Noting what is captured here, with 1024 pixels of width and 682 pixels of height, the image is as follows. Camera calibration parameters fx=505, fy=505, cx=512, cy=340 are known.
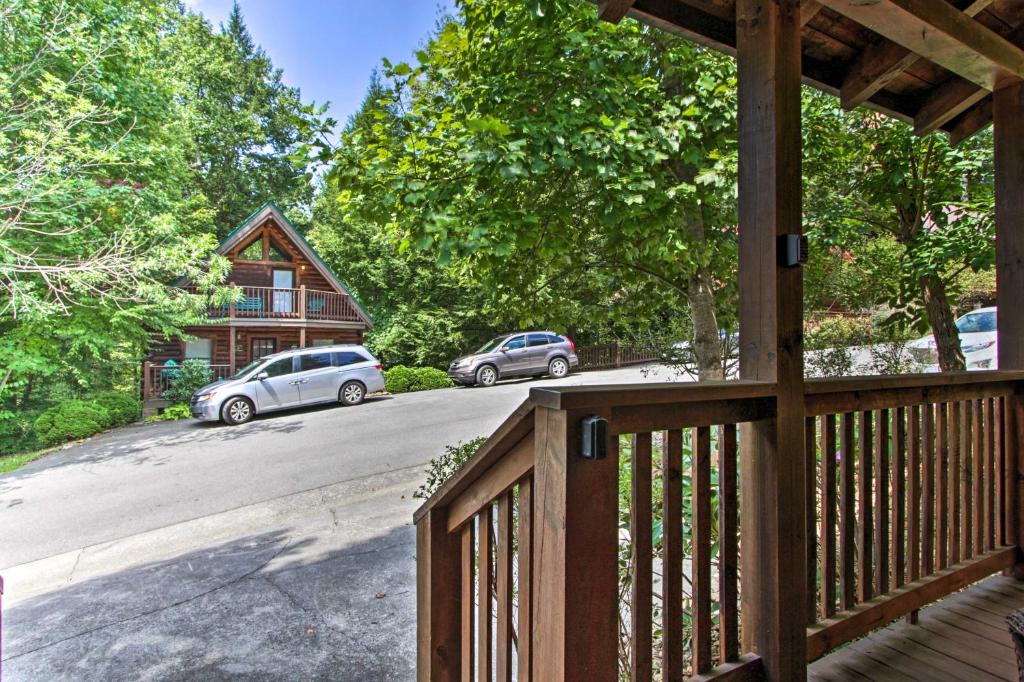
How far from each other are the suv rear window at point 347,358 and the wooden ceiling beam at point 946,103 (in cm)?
931

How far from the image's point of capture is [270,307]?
40.3ft

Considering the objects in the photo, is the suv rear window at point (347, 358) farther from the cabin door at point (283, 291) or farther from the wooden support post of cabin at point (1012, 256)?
the wooden support post of cabin at point (1012, 256)

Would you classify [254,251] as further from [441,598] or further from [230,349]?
[441,598]

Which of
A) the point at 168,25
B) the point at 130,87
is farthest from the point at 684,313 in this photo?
the point at 168,25

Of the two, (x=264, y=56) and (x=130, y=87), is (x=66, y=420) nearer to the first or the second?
(x=130, y=87)

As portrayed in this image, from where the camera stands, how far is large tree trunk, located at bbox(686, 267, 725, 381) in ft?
15.5

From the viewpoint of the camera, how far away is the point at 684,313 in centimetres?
595

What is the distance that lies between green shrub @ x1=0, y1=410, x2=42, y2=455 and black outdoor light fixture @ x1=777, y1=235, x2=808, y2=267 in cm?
1106

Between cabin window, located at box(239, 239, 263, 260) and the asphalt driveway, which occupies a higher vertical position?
cabin window, located at box(239, 239, 263, 260)

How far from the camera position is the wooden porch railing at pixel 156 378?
33.3 feet

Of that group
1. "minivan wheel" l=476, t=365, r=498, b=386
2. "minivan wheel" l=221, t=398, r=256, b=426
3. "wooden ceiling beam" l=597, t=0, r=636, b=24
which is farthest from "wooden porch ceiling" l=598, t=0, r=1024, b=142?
"minivan wheel" l=221, t=398, r=256, b=426

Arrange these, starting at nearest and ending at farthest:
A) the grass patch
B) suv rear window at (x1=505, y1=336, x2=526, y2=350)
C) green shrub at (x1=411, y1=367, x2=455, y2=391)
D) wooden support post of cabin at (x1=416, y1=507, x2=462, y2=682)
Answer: wooden support post of cabin at (x1=416, y1=507, x2=462, y2=682), the grass patch, suv rear window at (x1=505, y1=336, x2=526, y2=350), green shrub at (x1=411, y1=367, x2=455, y2=391)

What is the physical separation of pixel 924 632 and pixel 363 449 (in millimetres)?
6522

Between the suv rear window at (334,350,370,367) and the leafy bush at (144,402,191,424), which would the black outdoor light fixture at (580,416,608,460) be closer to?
the suv rear window at (334,350,370,367)
